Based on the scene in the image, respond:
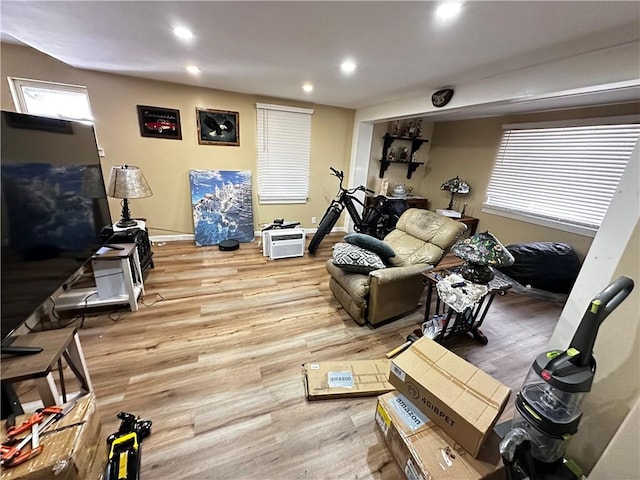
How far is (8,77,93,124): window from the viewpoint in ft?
8.96

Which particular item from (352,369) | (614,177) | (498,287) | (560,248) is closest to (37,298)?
(352,369)

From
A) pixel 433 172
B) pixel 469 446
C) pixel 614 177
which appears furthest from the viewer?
pixel 433 172

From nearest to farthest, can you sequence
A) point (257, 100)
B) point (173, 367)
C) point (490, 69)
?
point (173, 367) → point (490, 69) → point (257, 100)

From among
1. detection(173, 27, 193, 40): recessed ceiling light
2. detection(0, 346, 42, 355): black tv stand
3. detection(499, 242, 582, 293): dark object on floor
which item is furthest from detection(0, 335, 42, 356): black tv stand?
detection(499, 242, 582, 293): dark object on floor

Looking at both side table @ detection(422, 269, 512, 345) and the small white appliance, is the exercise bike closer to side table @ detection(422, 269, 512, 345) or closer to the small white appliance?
the small white appliance

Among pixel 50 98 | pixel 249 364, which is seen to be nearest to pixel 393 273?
pixel 249 364

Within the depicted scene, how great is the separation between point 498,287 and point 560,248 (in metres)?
1.82

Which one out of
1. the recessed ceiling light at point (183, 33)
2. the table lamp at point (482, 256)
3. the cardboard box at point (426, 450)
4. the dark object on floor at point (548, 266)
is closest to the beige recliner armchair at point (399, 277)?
the table lamp at point (482, 256)

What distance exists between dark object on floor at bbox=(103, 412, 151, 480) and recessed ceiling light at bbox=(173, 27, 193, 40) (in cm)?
242

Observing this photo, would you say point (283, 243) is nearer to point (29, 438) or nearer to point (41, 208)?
point (41, 208)

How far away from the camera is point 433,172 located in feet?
15.6

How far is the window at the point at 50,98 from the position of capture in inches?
108

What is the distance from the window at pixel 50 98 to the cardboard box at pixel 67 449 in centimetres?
307

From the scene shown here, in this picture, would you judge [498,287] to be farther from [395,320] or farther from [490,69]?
[490,69]
